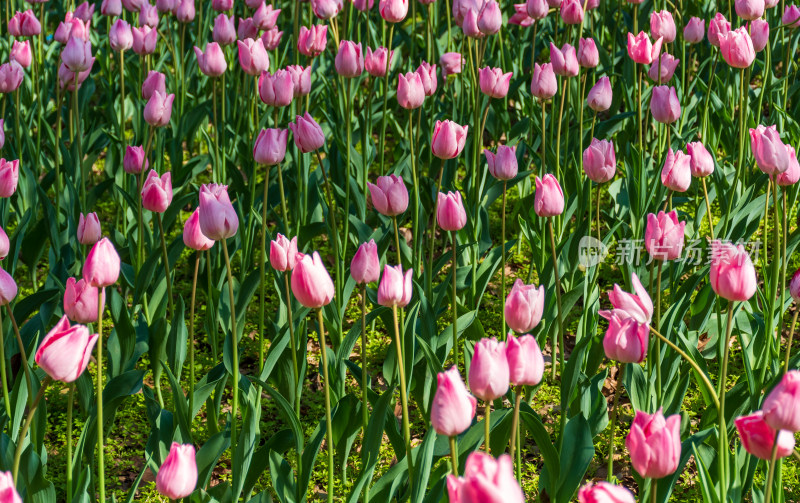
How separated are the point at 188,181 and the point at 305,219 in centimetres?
60

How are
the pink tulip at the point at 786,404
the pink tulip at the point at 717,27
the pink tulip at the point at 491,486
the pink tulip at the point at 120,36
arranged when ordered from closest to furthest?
the pink tulip at the point at 491,486
the pink tulip at the point at 786,404
the pink tulip at the point at 717,27
the pink tulip at the point at 120,36

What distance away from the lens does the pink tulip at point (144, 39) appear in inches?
130

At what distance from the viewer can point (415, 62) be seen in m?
4.46

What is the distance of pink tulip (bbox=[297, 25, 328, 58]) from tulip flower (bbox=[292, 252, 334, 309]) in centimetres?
183

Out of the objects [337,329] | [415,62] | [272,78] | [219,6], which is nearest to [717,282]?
[337,329]

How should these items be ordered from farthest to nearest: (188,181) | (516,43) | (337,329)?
(516,43) → (188,181) → (337,329)

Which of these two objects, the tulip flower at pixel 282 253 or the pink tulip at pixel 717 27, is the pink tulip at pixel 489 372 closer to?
the tulip flower at pixel 282 253

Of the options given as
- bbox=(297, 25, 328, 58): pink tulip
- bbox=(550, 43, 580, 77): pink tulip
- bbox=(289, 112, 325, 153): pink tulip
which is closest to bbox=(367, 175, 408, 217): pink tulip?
bbox=(289, 112, 325, 153): pink tulip

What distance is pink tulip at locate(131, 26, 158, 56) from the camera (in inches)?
130

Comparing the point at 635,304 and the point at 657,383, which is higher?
the point at 635,304

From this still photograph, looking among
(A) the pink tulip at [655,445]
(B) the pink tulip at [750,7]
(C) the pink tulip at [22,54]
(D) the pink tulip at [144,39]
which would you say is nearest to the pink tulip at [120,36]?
(D) the pink tulip at [144,39]

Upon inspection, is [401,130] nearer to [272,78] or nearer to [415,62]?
[415,62]

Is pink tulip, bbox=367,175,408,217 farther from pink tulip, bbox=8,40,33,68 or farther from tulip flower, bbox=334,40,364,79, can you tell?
pink tulip, bbox=8,40,33,68

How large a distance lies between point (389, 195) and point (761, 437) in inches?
42.2
